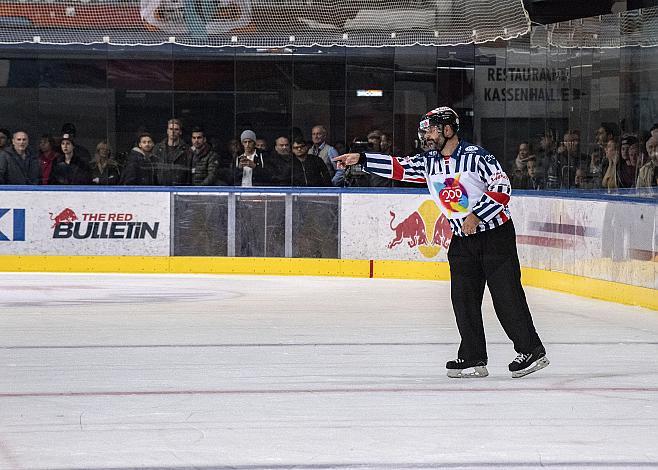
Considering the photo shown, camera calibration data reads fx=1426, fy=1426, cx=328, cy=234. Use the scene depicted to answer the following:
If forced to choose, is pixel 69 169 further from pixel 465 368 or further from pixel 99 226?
pixel 465 368

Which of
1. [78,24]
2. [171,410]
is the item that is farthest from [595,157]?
[171,410]

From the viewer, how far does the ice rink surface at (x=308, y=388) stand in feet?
17.5

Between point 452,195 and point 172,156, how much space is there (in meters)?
9.92

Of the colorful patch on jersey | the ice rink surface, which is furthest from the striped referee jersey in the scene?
the ice rink surface

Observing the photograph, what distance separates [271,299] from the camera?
12297 mm

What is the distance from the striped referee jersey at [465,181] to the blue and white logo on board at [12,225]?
8816 millimetres

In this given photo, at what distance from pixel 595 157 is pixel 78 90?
271 inches

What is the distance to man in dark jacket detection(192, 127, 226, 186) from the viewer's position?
54.7 feet

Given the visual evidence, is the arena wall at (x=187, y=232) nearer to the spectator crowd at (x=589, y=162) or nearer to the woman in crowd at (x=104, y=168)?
the spectator crowd at (x=589, y=162)

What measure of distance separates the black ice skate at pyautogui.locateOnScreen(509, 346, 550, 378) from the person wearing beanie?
9.47 metres

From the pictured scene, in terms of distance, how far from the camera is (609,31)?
12719 millimetres

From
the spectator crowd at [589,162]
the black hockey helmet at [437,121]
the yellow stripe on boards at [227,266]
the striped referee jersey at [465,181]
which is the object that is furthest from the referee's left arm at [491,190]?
the yellow stripe on boards at [227,266]

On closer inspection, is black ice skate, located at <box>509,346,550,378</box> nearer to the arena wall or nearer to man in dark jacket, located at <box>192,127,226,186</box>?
the arena wall

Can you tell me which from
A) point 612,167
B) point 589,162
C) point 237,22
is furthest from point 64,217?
point 612,167
